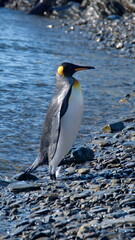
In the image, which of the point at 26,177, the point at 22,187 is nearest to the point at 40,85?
the point at 26,177

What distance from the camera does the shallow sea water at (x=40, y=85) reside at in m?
5.64

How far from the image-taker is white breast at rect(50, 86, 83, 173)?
4.33 metres

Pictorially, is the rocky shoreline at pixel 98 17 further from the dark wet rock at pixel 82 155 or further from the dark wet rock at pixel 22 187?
the dark wet rock at pixel 22 187

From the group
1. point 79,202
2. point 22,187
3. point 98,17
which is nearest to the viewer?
point 79,202

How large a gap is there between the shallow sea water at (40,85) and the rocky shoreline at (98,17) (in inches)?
24.8

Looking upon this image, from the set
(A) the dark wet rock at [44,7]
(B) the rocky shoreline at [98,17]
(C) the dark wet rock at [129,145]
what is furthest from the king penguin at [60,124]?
(A) the dark wet rock at [44,7]

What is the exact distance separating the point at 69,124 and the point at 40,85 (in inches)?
185

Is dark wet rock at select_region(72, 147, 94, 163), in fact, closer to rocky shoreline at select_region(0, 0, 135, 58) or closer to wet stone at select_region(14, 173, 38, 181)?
wet stone at select_region(14, 173, 38, 181)

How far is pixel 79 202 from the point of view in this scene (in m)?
3.38

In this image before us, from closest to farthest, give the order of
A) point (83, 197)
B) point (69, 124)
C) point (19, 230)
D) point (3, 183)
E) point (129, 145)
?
point (19, 230)
point (83, 197)
point (3, 183)
point (69, 124)
point (129, 145)

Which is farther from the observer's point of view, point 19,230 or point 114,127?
point 114,127

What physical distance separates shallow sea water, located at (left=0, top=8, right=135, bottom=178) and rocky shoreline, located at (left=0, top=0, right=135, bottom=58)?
63 cm

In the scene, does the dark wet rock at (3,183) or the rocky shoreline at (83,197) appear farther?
the dark wet rock at (3,183)

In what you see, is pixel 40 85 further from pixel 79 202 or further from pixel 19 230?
pixel 19 230
